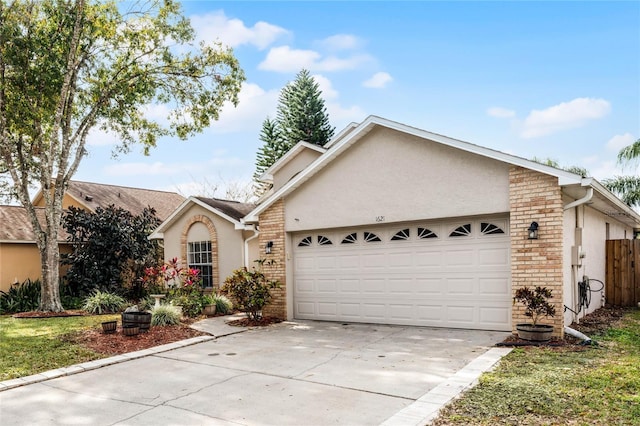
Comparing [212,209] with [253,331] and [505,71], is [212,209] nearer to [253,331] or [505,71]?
[253,331]

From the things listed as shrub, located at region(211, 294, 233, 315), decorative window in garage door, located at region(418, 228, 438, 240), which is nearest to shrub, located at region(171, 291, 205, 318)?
shrub, located at region(211, 294, 233, 315)

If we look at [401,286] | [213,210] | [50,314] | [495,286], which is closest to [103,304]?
[50,314]

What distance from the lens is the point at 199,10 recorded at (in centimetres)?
1448

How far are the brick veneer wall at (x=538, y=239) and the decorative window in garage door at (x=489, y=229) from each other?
53 cm

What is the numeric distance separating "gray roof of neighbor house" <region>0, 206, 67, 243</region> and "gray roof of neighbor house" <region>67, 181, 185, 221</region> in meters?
2.04

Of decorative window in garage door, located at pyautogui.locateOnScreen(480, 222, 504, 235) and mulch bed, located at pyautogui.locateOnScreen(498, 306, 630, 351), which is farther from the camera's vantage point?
decorative window in garage door, located at pyautogui.locateOnScreen(480, 222, 504, 235)

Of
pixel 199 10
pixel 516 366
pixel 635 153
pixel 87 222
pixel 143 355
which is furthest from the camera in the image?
pixel 635 153

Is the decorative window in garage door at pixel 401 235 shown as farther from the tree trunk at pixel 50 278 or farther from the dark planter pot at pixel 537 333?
the tree trunk at pixel 50 278

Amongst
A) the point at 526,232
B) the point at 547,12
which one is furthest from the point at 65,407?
the point at 547,12

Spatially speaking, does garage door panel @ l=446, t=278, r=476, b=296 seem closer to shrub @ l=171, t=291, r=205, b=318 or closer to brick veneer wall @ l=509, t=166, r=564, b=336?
brick veneer wall @ l=509, t=166, r=564, b=336

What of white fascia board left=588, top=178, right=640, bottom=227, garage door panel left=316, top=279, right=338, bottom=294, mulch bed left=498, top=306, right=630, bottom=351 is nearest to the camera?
mulch bed left=498, top=306, right=630, bottom=351

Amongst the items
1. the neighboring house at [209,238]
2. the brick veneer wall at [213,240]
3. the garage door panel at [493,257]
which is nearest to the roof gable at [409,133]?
the garage door panel at [493,257]

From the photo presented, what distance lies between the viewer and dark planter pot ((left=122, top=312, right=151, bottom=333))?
972cm

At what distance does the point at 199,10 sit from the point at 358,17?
5.84m
